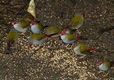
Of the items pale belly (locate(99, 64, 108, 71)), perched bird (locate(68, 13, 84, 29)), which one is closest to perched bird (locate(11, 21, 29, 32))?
perched bird (locate(68, 13, 84, 29))

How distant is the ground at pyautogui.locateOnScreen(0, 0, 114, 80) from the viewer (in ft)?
4.91

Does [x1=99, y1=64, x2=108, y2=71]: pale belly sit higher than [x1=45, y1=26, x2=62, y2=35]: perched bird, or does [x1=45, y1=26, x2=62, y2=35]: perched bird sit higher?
[x1=45, y1=26, x2=62, y2=35]: perched bird

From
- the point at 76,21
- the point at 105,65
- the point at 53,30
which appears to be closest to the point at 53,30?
the point at 53,30

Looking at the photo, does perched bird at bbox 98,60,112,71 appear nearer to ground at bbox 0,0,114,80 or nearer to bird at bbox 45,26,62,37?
ground at bbox 0,0,114,80

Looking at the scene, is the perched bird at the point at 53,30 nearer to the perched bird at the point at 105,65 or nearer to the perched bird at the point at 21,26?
the perched bird at the point at 21,26

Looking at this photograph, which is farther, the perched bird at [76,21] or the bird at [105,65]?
the bird at [105,65]

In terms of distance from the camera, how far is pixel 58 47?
1672 millimetres

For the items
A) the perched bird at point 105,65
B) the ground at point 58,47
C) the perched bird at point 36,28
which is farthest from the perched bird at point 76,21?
the perched bird at point 105,65

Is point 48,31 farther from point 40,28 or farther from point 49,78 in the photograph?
point 49,78

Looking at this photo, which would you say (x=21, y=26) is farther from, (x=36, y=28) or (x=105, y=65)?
(x=105, y=65)

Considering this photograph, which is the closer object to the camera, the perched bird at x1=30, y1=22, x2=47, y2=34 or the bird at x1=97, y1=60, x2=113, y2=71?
the perched bird at x1=30, y1=22, x2=47, y2=34

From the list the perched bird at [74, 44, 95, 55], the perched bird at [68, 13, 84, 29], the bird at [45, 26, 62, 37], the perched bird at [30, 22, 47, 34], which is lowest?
the perched bird at [74, 44, 95, 55]

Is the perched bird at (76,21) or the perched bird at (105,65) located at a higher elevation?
the perched bird at (76,21)

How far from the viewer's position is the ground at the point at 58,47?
1.50m
